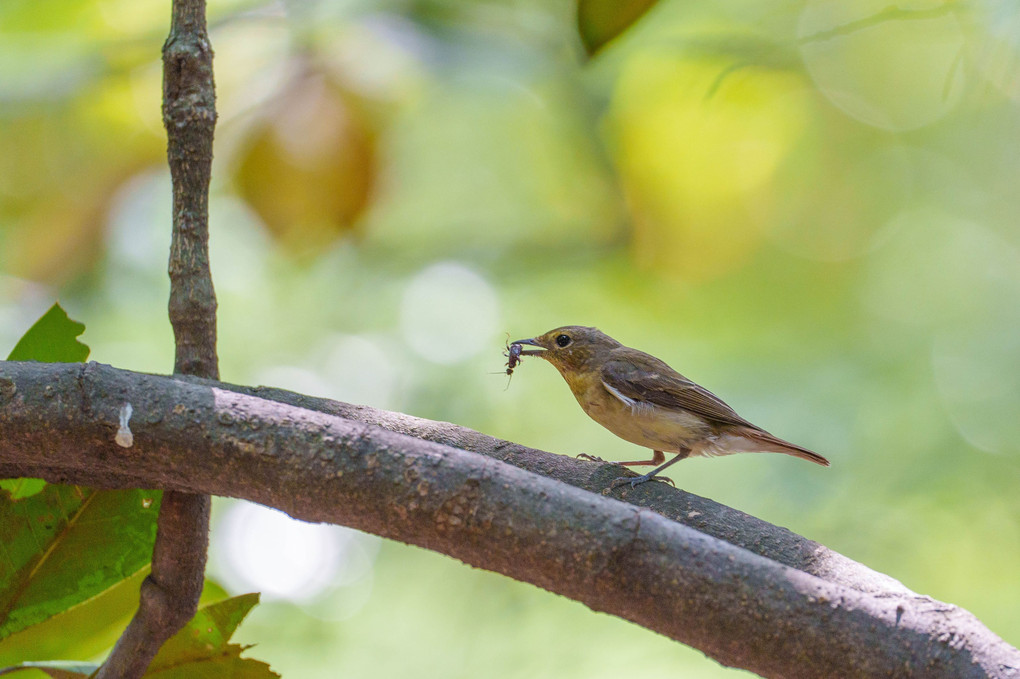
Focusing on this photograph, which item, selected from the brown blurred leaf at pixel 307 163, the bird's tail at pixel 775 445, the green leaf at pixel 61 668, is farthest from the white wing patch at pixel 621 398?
the brown blurred leaf at pixel 307 163

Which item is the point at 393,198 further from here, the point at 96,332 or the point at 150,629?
the point at 150,629

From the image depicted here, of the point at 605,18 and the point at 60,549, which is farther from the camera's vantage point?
the point at 605,18

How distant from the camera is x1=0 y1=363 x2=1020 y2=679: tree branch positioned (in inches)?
34.2

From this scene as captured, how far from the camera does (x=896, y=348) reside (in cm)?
371

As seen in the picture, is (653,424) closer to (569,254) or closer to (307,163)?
(307,163)

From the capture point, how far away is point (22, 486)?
122 centimetres

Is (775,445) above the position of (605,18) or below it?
below

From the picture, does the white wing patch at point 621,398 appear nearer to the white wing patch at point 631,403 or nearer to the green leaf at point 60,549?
the white wing patch at point 631,403

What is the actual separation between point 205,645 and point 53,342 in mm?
538

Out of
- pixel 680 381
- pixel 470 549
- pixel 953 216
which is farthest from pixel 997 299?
pixel 470 549

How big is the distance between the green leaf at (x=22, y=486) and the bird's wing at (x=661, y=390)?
125cm

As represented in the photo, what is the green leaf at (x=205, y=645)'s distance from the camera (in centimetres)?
118

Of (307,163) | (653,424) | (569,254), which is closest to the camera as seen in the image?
(653,424)

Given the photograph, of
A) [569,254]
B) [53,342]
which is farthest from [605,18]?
[569,254]
